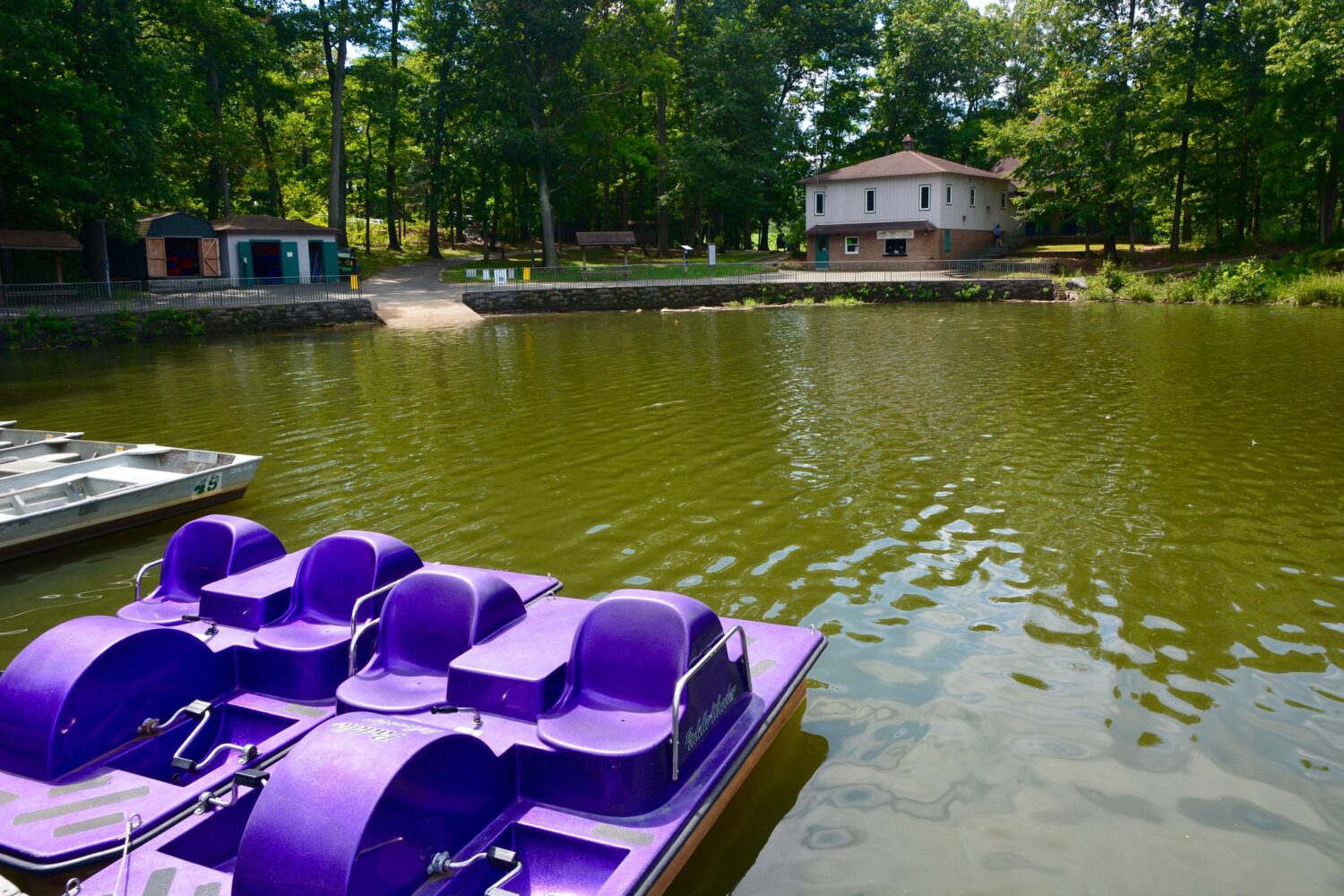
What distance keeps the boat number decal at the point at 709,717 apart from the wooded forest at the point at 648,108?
32.6m

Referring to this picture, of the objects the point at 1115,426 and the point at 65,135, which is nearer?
the point at 1115,426

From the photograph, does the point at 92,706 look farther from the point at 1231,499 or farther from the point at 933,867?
the point at 1231,499

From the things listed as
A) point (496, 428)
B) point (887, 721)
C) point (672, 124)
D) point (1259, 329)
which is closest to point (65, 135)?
point (496, 428)

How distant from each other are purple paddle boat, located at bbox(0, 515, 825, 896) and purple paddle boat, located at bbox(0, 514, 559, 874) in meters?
0.03

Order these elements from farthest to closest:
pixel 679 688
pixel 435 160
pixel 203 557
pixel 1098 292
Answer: pixel 435 160, pixel 1098 292, pixel 203 557, pixel 679 688

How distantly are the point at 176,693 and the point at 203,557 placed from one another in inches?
80.2

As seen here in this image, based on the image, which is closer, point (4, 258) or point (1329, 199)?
point (4, 258)

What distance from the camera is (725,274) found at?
49.3 meters

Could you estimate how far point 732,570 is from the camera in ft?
31.2

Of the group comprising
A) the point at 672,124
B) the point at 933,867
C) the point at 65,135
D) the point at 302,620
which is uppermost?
the point at 672,124

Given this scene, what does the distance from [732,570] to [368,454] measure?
25.1ft

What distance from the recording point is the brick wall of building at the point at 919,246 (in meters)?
57.1

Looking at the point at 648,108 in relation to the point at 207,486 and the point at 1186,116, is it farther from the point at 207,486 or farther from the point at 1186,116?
the point at 207,486

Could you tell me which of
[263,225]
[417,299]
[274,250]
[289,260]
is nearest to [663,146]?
[417,299]
